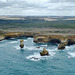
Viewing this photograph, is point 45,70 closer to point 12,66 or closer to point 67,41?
point 12,66

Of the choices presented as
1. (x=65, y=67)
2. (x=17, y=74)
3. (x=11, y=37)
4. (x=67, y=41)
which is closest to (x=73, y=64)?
(x=65, y=67)

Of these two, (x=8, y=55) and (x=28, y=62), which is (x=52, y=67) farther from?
(x=8, y=55)

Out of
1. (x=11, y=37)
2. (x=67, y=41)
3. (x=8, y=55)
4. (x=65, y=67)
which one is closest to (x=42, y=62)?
(x=65, y=67)

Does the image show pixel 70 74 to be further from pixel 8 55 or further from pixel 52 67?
pixel 8 55

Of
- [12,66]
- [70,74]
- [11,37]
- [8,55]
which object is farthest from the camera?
[11,37]

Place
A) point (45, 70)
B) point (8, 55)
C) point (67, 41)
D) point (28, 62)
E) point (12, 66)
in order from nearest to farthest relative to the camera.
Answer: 1. point (45, 70)
2. point (12, 66)
3. point (28, 62)
4. point (8, 55)
5. point (67, 41)

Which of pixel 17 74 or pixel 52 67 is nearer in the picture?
pixel 17 74

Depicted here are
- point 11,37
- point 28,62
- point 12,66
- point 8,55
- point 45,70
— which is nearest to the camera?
point 45,70

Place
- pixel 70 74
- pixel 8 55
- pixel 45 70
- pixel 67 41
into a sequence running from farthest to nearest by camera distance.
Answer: pixel 67 41
pixel 8 55
pixel 45 70
pixel 70 74

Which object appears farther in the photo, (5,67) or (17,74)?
(5,67)
